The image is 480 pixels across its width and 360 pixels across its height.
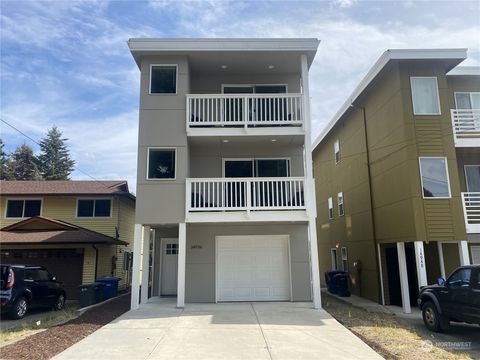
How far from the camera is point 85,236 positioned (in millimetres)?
16844

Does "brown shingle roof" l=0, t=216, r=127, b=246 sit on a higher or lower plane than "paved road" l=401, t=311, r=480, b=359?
higher

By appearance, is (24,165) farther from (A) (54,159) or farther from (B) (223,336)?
(B) (223,336)

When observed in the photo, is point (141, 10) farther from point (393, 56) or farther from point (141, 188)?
point (393, 56)

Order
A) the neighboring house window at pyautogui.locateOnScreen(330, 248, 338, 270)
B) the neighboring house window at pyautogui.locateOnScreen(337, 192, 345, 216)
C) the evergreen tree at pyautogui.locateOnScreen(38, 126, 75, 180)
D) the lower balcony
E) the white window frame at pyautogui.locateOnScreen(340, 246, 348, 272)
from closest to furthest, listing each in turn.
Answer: the lower balcony → the white window frame at pyautogui.locateOnScreen(340, 246, 348, 272) → the neighboring house window at pyautogui.locateOnScreen(337, 192, 345, 216) → the neighboring house window at pyautogui.locateOnScreen(330, 248, 338, 270) → the evergreen tree at pyautogui.locateOnScreen(38, 126, 75, 180)

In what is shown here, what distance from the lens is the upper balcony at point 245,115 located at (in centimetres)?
1302

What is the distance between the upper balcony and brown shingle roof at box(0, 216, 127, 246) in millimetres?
7583

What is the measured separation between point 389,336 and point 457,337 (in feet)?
5.96

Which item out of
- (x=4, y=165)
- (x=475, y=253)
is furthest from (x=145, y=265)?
(x=4, y=165)

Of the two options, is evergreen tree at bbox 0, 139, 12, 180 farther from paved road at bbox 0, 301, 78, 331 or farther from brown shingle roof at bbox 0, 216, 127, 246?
paved road at bbox 0, 301, 78, 331

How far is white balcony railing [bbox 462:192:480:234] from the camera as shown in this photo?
12406 millimetres

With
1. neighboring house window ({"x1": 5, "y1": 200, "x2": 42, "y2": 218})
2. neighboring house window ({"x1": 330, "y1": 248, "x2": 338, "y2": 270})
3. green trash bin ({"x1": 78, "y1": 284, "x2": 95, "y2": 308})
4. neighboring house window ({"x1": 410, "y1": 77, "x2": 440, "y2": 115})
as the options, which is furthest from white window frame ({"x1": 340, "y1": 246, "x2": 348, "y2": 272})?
neighboring house window ({"x1": 5, "y1": 200, "x2": 42, "y2": 218})

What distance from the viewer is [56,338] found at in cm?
852

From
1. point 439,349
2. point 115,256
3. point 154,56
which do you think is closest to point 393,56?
point 154,56

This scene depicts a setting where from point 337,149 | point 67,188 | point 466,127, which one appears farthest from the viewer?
point 337,149
